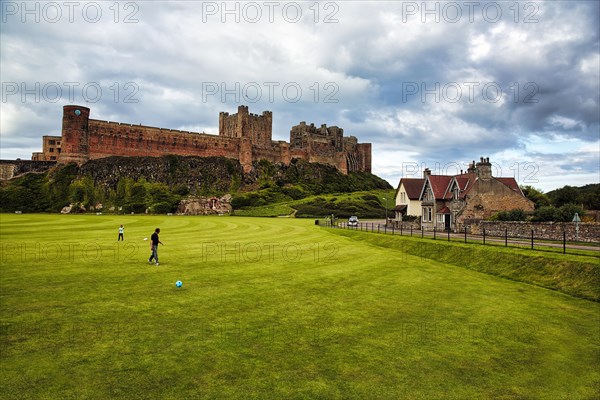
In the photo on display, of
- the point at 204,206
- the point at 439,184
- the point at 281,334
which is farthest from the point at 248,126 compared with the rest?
the point at 281,334

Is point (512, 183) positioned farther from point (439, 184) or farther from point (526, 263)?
point (526, 263)

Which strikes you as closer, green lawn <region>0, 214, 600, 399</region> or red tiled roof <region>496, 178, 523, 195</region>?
green lawn <region>0, 214, 600, 399</region>

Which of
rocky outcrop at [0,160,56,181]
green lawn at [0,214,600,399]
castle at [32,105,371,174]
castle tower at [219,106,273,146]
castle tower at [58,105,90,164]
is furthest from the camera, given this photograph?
castle tower at [219,106,273,146]

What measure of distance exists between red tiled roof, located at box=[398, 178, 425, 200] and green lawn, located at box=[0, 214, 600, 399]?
36.0 m

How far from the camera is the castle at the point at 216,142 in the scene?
303ft

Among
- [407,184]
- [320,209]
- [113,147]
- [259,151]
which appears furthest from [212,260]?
[259,151]

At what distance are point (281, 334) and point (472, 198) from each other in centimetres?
3338

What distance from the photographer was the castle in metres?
92.4

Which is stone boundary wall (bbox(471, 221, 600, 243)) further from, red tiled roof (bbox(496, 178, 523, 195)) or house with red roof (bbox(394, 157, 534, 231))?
red tiled roof (bbox(496, 178, 523, 195))

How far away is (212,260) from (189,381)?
12930mm

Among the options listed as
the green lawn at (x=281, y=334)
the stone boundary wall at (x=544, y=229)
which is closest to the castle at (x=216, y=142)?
the green lawn at (x=281, y=334)

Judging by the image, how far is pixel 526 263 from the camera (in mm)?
19047

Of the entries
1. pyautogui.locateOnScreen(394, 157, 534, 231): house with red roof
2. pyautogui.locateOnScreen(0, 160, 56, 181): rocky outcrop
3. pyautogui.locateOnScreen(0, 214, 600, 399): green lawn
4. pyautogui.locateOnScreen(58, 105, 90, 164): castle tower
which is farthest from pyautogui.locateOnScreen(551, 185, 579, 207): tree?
pyautogui.locateOnScreen(0, 160, 56, 181): rocky outcrop

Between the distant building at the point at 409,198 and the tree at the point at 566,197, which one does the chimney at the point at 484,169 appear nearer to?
the distant building at the point at 409,198
